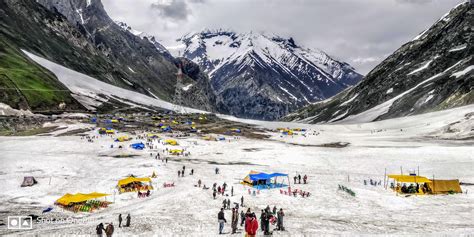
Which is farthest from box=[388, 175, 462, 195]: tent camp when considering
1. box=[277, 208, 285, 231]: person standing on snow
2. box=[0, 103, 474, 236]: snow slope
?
box=[277, 208, 285, 231]: person standing on snow

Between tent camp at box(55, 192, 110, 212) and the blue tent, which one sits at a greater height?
the blue tent

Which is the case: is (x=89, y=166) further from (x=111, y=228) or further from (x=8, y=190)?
(x=111, y=228)

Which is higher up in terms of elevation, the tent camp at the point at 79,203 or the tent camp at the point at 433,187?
the tent camp at the point at 433,187

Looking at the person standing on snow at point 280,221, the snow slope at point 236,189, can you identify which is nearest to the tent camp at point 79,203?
the snow slope at point 236,189

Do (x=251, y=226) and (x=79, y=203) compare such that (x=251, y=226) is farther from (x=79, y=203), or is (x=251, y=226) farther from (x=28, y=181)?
(x=28, y=181)

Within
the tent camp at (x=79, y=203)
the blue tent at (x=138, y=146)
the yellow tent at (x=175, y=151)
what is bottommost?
the tent camp at (x=79, y=203)

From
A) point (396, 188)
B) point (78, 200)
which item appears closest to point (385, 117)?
point (396, 188)

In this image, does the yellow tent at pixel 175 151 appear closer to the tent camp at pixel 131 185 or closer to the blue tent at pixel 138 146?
the blue tent at pixel 138 146

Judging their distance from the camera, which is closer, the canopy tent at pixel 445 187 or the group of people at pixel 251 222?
the group of people at pixel 251 222

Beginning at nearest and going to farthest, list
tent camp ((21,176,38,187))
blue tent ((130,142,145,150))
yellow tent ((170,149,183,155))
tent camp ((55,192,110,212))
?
tent camp ((55,192,110,212)), tent camp ((21,176,38,187)), yellow tent ((170,149,183,155)), blue tent ((130,142,145,150))

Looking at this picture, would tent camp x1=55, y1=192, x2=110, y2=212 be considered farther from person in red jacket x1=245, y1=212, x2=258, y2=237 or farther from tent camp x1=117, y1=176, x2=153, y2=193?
person in red jacket x1=245, y1=212, x2=258, y2=237

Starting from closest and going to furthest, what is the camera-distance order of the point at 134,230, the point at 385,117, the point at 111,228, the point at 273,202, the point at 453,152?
the point at 111,228, the point at 134,230, the point at 273,202, the point at 453,152, the point at 385,117
